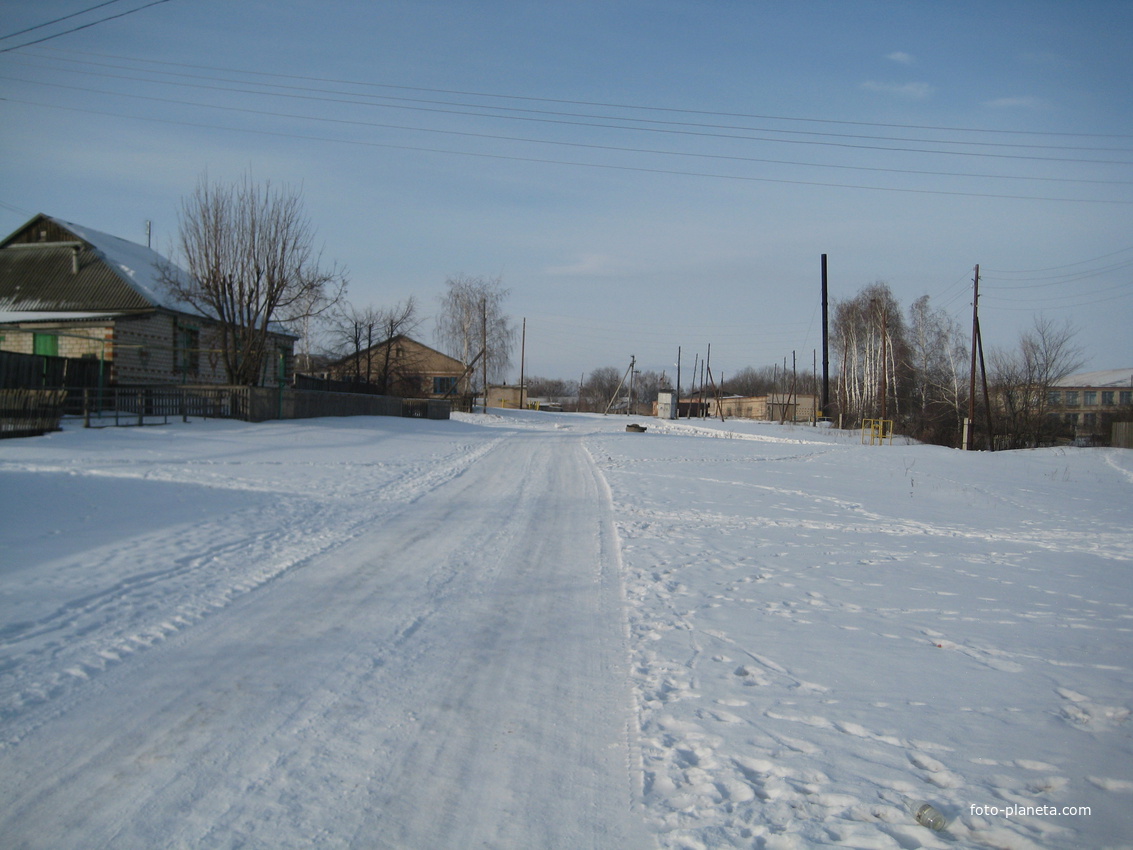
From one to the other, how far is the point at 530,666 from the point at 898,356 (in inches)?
2427

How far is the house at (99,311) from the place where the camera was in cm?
2791

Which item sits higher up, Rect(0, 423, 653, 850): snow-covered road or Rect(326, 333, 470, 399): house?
Rect(326, 333, 470, 399): house

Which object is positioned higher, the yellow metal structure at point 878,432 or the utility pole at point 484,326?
the utility pole at point 484,326

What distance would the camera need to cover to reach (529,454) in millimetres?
21297

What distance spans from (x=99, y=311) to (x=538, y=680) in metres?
31.3

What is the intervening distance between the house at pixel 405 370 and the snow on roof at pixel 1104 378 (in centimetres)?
7520

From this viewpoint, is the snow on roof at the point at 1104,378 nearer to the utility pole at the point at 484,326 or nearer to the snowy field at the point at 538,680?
the utility pole at the point at 484,326

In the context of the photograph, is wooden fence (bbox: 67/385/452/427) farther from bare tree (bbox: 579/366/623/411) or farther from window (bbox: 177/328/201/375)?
bare tree (bbox: 579/366/623/411)

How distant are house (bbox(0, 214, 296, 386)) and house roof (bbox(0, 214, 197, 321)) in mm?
43

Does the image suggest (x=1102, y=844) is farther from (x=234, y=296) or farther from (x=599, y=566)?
(x=234, y=296)

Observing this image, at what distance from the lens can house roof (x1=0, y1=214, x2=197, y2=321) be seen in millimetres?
28703

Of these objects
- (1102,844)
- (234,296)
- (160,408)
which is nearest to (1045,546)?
(1102,844)
